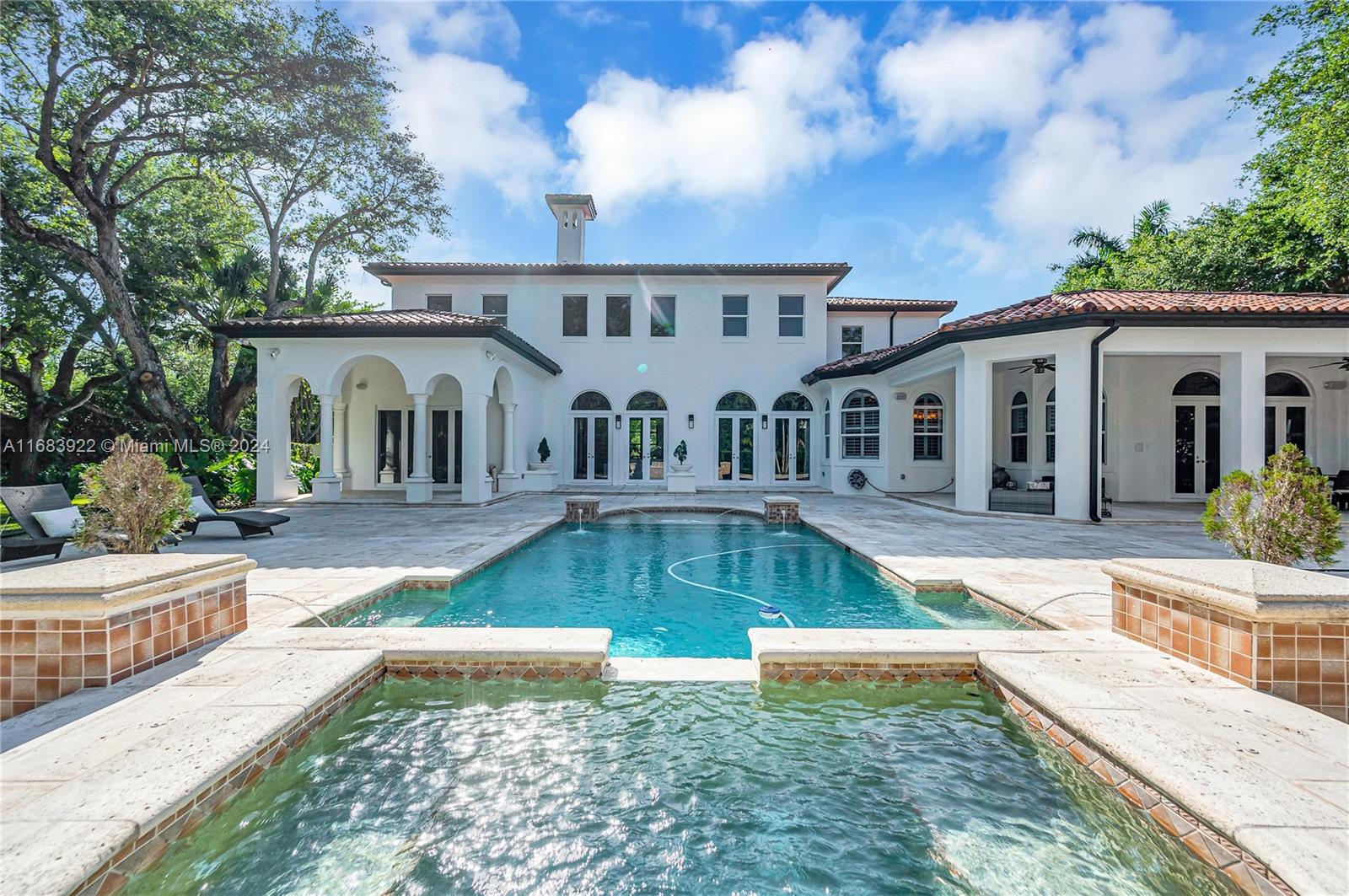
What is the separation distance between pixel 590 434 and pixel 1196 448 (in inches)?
615

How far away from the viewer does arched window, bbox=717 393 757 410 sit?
18125 millimetres

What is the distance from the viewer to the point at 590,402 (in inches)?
717

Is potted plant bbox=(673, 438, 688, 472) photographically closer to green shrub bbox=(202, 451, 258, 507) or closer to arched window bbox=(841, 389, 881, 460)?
arched window bbox=(841, 389, 881, 460)

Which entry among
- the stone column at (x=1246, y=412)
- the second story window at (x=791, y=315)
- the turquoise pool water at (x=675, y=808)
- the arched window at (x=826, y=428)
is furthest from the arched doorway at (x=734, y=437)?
the turquoise pool water at (x=675, y=808)

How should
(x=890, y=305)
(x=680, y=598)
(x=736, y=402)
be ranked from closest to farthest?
(x=680, y=598), (x=736, y=402), (x=890, y=305)

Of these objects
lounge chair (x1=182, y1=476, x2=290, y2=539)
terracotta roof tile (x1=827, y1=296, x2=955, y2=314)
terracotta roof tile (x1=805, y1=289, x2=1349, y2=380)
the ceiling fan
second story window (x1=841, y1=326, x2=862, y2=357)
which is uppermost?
terracotta roof tile (x1=827, y1=296, x2=955, y2=314)

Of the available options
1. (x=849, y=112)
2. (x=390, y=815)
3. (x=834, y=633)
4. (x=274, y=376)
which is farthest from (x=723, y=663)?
(x=274, y=376)

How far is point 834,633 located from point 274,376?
1442 centimetres

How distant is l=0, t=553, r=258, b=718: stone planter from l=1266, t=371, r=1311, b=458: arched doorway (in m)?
18.8

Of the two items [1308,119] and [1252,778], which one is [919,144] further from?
[1252,778]

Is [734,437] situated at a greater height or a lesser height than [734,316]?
lesser

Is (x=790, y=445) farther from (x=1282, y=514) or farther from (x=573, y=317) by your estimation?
(x=1282, y=514)

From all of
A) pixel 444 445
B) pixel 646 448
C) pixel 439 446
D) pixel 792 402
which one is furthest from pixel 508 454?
pixel 792 402

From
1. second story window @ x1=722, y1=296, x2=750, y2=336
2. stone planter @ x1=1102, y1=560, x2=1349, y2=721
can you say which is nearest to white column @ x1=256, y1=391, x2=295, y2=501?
second story window @ x1=722, y1=296, x2=750, y2=336
